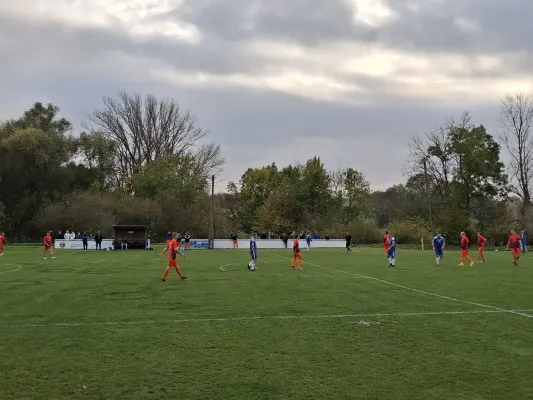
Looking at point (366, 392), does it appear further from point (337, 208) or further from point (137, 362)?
point (337, 208)

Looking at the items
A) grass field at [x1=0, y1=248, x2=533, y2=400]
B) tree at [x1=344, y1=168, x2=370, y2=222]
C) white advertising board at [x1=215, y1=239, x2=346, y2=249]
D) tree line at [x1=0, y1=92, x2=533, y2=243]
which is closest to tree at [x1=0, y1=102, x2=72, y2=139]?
tree line at [x1=0, y1=92, x2=533, y2=243]

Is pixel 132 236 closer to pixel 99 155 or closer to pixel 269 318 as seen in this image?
pixel 99 155

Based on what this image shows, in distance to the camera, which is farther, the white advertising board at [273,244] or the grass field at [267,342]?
the white advertising board at [273,244]

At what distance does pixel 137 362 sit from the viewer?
8477mm

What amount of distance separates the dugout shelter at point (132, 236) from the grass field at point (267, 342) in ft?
119

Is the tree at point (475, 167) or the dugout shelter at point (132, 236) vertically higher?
the tree at point (475, 167)

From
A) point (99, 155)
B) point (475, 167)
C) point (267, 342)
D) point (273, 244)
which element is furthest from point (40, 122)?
point (267, 342)

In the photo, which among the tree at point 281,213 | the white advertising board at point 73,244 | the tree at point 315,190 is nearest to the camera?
the white advertising board at point 73,244

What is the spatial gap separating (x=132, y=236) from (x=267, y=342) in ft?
154

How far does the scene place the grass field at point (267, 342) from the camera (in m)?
7.21

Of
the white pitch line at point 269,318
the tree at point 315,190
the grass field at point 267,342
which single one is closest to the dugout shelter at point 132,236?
the tree at point 315,190

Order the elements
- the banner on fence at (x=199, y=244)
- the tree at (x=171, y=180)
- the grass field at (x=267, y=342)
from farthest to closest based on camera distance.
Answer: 1. the tree at (x=171, y=180)
2. the banner on fence at (x=199, y=244)
3. the grass field at (x=267, y=342)

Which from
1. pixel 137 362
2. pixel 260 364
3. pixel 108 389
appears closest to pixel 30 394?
pixel 108 389

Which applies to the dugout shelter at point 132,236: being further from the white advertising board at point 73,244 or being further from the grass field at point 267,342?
the grass field at point 267,342
